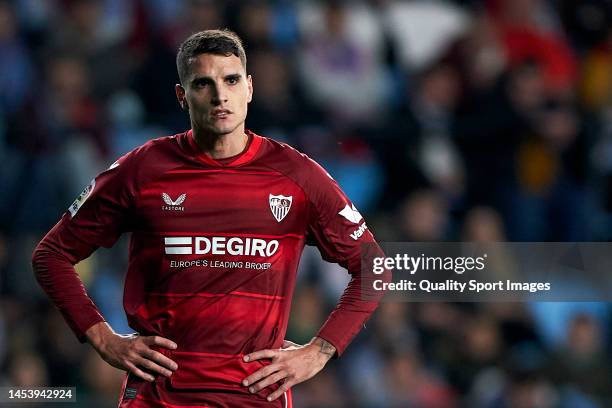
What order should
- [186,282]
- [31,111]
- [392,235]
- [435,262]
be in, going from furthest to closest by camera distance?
[31,111]
[392,235]
[435,262]
[186,282]

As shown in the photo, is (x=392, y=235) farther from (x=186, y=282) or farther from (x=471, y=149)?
(x=186, y=282)

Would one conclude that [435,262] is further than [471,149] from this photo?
No

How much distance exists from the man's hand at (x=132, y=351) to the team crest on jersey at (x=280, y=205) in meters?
0.55

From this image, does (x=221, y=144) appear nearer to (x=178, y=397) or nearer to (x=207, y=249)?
(x=207, y=249)

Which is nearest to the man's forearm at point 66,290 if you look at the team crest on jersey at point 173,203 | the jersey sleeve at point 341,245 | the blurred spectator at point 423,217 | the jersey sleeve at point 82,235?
the jersey sleeve at point 82,235

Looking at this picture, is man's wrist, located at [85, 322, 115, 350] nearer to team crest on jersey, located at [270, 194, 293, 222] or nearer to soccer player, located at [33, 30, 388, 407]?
soccer player, located at [33, 30, 388, 407]

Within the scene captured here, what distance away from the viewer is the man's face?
12.2ft

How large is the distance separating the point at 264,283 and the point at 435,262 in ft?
6.91

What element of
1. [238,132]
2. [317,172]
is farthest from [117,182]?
[317,172]

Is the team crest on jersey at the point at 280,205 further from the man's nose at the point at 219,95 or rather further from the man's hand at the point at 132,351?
the man's hand at the point at 132,351

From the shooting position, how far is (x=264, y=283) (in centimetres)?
372

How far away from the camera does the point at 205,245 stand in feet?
12.2

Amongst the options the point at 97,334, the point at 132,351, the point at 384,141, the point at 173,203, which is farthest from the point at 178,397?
the point at 384,141

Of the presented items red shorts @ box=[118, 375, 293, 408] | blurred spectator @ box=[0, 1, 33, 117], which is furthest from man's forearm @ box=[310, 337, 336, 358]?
blurred spectator @ box=[0, 1, 33, 117]
